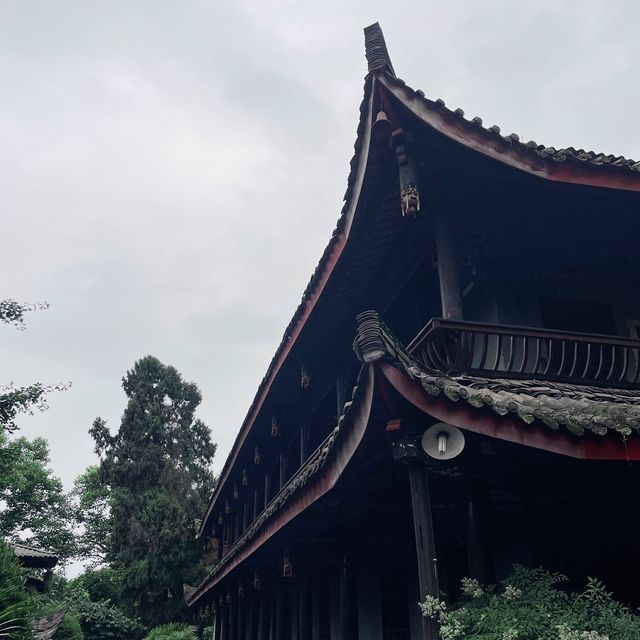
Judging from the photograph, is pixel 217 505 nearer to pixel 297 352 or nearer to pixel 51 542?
pixel 297 352

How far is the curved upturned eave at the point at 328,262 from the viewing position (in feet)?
19.4

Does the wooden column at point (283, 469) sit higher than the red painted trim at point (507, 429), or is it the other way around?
the wooden column at point (283, 469)

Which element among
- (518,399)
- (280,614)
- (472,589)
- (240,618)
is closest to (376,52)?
(518,399)

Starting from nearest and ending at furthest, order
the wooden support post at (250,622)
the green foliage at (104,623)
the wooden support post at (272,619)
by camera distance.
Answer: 1. the wooden support post at (272,619)
2. the wooden support post at (250,622)
3. the green foliage at (104,623)

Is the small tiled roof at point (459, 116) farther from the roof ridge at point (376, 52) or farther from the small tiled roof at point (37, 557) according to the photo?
the small tiled roof at point (37, 557)

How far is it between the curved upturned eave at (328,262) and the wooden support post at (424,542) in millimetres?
2793

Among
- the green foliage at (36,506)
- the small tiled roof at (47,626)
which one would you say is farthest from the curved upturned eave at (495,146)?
the green foliage at (36,506)

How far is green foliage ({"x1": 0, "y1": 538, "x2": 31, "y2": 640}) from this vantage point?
344 inches

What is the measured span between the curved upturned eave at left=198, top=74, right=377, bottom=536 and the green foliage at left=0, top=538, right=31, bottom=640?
4.36 m

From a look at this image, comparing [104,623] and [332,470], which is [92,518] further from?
[332,470]

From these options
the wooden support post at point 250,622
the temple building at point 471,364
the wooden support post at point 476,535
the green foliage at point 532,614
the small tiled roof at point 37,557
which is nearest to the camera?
the green foliage at point 532,614

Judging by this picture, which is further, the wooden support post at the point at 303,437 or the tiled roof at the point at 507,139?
the wooden support post at the point at 303,437

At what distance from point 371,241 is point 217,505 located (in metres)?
13.5

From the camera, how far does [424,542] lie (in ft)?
15.1
